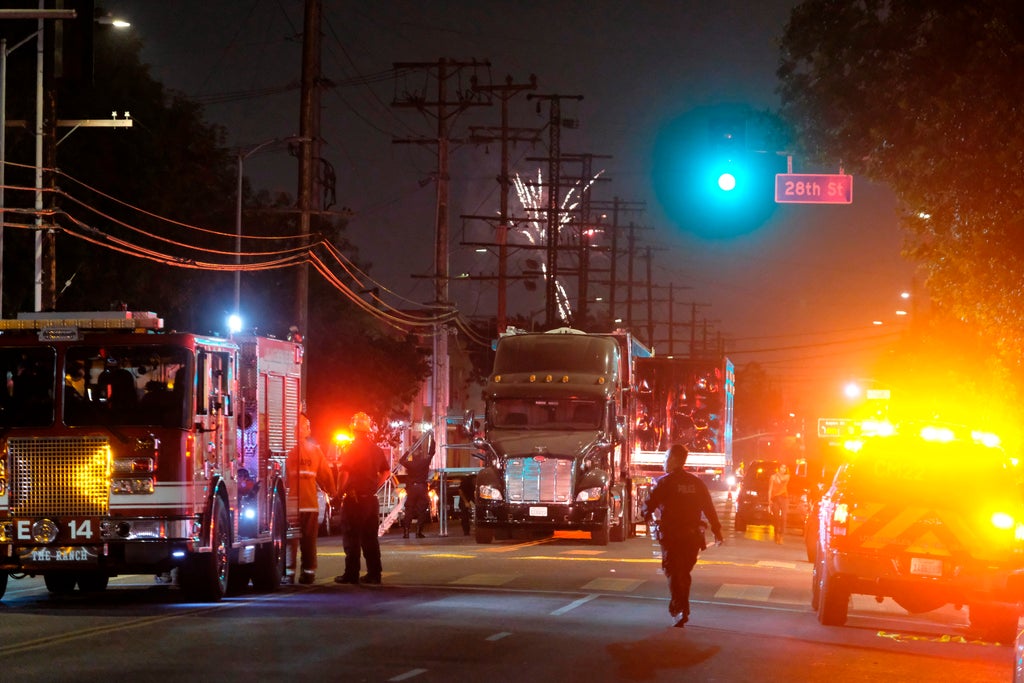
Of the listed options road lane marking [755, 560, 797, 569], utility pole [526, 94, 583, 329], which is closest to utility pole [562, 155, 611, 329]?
utility pole [526, 94, 583, 329]

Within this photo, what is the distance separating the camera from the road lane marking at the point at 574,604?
55.4 feet

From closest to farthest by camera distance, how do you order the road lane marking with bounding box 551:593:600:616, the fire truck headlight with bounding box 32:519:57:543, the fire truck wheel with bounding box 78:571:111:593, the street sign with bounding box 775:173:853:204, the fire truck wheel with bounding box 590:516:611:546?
the fire truck headlight with bounding box 32:519:57:543, the road lane marking with bounding box 551:593:600:616, the fire truck wheel with bounding box 78:571:111:593, the street sign with bounding box 775:173:853:204, the fire truck wheel with bounding box 590:516:611:546

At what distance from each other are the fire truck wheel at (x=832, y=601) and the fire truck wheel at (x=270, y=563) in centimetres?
675

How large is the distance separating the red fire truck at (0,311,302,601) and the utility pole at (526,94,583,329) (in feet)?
127

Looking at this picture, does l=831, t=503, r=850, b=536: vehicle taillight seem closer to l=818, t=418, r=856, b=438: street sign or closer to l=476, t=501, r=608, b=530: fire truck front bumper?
l=476, t=501, r=608, b=530: fire truck front bumper

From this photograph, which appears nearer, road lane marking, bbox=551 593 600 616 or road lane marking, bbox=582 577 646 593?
road lane marking, bbox=551 593 600 616

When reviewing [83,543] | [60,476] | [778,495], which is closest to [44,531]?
[83,543]

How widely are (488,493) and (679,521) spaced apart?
45.4ft

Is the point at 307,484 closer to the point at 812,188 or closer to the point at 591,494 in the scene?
the point at 591,494

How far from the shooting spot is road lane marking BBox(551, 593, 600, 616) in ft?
55.4

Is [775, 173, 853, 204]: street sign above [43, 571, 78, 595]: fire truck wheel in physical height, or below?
above

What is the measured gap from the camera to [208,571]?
17.4 metres

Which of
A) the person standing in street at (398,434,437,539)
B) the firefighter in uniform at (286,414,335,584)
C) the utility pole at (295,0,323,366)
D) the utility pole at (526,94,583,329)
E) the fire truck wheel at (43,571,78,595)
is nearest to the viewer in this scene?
the fire truck wheel at (43,571,78,595)

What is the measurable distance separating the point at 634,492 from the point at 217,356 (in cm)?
1685
